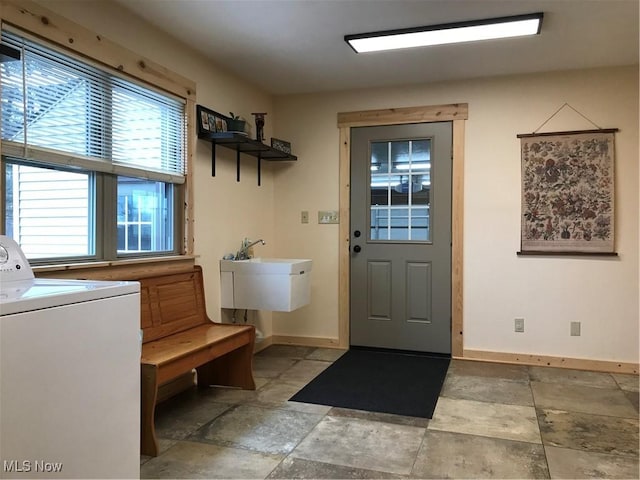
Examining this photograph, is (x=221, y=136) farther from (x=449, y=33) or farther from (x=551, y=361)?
(x=551, y=361)

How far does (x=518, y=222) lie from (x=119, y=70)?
3122 mm

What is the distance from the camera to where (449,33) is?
123 inches

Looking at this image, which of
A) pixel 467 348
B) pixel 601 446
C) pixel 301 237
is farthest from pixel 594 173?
pixel 301 237

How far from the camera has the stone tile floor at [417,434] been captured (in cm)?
224

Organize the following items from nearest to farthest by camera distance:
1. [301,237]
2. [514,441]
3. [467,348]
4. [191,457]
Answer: [191,457], [514,441], [467,348], [301,237]

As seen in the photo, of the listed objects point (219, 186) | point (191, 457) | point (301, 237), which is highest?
point (219, 186)

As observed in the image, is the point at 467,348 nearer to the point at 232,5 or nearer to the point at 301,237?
the point at 301,237

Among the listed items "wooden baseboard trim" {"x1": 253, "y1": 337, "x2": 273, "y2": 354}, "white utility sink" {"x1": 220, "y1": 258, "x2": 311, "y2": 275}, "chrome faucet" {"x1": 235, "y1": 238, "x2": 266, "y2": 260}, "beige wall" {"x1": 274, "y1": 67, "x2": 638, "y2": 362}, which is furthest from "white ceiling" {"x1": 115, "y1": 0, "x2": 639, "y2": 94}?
"wooden baseboard trim" {"x1": 253, "y1": 337, "x2": 273, "y2": 354}

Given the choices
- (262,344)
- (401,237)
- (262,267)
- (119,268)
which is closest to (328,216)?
(401,237)

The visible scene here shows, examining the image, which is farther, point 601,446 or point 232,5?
point 232,5

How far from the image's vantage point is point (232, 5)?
276cm

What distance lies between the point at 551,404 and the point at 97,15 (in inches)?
137

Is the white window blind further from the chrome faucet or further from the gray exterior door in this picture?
the gray exterior door

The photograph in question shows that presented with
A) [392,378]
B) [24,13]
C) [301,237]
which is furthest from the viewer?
[301,237]
